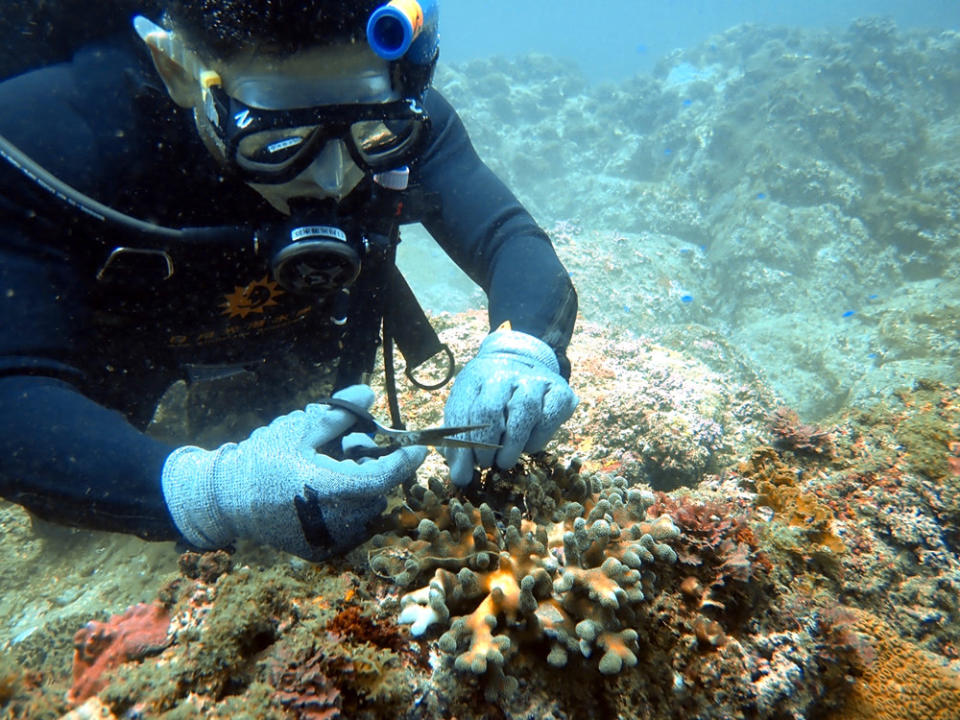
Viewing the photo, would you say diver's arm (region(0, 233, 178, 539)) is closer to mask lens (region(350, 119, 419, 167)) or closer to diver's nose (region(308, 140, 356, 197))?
diver's nose (region(308, 140, 356, 197))

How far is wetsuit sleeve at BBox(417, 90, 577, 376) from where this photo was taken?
2293 millimetres

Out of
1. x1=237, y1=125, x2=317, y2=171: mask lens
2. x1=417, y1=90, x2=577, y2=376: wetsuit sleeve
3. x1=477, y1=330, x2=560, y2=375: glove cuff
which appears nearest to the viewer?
x1=237, y1=125, x2=317, y2=171: mask lens

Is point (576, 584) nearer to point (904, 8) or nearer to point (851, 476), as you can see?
point (851, 476)

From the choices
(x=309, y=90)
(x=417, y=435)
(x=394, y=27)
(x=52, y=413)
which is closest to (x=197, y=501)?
(x=52, y=413)

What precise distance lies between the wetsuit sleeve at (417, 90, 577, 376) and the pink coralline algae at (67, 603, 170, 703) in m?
1.64

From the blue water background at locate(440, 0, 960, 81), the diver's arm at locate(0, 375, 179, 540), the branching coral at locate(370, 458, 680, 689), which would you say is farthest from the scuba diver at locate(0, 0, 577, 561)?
the blue water background at locate(440, 0, 960, 81)

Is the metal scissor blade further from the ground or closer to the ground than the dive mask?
closer to the ground

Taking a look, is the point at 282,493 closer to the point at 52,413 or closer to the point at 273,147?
the point at 52,413

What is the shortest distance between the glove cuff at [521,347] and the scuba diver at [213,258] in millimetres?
10

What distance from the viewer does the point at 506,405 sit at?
1.73m

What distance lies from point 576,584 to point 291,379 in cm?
188

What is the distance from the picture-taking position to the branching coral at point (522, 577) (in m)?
1.31

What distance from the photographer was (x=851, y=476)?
8.87ft

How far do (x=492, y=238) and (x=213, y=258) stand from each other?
4.23 feet
